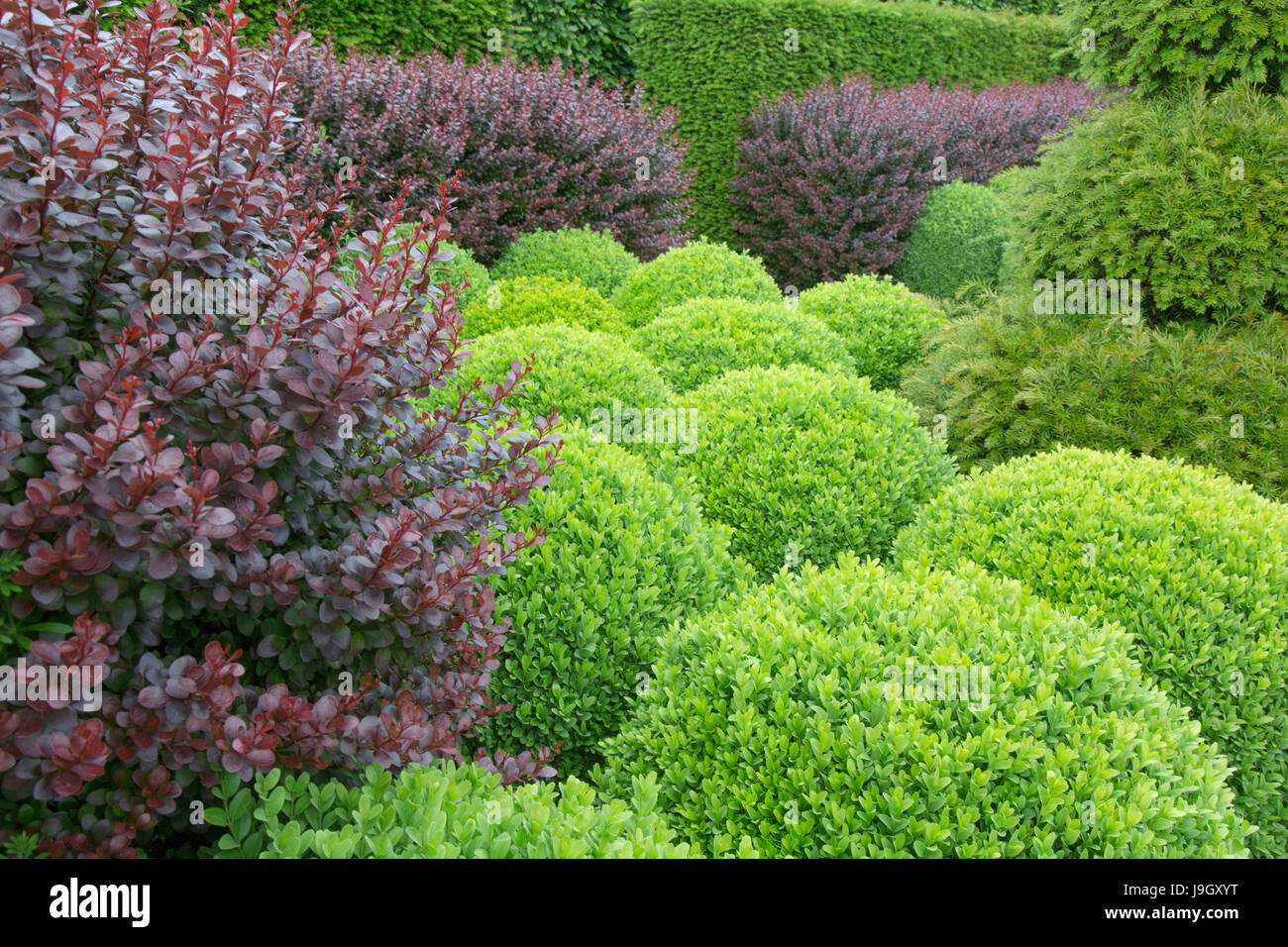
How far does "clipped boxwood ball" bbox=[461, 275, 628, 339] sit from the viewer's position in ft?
21.9

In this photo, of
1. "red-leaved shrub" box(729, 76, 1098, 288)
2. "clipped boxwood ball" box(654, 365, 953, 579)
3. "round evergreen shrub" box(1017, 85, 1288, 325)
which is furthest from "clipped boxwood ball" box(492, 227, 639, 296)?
"red-leaved shrub" box(729, 76, 1098, 288)

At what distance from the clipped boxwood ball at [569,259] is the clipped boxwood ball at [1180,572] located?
5228mm

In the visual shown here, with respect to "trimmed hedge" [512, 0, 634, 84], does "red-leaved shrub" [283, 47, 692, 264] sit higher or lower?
lower

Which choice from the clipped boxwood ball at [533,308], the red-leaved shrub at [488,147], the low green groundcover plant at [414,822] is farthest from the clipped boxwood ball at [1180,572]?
the red-leaved shrub at [488,147]

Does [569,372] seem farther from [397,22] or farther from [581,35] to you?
[581,35]

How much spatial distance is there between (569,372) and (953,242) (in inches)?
380

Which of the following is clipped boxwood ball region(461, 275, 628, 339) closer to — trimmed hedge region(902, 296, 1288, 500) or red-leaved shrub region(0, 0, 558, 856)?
trimmed hedge region(902, 296, 1288, 500)

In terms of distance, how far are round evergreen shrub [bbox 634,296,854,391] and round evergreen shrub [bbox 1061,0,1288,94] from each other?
246 centimetres

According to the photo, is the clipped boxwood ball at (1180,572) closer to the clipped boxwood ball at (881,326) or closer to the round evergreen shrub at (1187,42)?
the round evergreen shrub at (1187,42)

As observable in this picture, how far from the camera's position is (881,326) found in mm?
7711

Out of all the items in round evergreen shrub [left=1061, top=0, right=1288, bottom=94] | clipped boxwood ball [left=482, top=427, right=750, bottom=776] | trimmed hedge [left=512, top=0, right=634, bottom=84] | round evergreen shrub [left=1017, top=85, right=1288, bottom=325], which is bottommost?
clipped boxwood ball [left=482, top=427, right=750, bottom=776]

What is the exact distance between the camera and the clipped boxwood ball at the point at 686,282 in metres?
7.88

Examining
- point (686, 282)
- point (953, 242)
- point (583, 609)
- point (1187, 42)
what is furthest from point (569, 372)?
point (953, 242)
